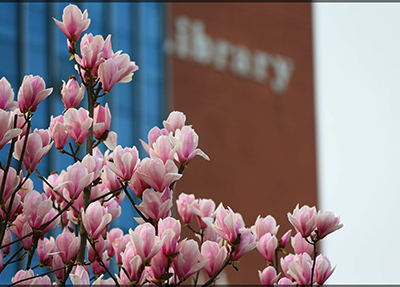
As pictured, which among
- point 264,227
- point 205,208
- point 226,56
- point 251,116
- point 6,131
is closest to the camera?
point 6,131

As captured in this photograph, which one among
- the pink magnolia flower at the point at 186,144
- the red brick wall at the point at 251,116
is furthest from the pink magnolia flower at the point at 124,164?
the red brick wall at the point at 251,116

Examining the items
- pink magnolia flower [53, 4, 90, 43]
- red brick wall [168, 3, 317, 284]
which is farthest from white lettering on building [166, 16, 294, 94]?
pink magnolia flower [53, 4, 90, 43]

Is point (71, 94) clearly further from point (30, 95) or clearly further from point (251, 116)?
point (251, 116)

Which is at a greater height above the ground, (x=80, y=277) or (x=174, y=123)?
(x=174, y=123)

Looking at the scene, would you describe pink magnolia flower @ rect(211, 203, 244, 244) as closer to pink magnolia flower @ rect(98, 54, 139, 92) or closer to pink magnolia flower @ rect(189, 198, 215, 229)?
pink magnolia flower @ rect(189, 198, 215, 229)

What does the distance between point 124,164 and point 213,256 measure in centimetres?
30

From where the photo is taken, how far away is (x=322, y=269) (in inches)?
60.5

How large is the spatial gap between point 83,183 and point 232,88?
17.4 meters

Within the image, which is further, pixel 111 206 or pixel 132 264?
pixel 111 206

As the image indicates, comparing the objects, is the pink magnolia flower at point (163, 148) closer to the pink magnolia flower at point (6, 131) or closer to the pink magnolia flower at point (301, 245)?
the pink magnolia flower at point (6, 131)

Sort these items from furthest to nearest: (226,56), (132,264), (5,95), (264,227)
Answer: (226,56), (264,227), (5,95), (132,264)

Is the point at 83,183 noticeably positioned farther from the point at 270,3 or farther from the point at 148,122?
the point at 270,3

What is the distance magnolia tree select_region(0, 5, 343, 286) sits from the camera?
4.35ft

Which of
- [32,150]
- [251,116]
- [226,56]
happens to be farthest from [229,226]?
[251,116]
